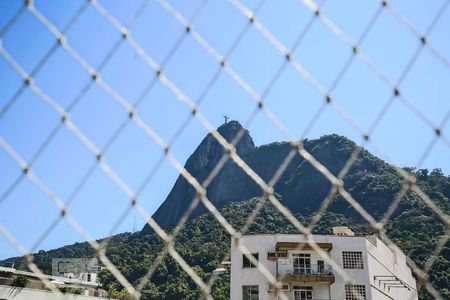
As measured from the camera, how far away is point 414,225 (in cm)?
2155

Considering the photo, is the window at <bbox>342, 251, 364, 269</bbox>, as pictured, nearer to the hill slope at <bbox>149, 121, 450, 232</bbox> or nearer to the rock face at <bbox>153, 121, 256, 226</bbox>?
the hill slope at <bbox>149, 121, 450, 232</bbox>

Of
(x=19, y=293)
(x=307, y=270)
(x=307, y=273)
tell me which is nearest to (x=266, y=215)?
(x=307, y=270)

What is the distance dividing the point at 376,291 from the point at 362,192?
28.9 m

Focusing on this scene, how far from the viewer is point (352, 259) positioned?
47.9 ft

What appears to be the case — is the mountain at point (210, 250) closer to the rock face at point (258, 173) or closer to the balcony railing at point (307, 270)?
the balcony railing at point (307, 270)

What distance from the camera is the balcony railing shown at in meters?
14.0

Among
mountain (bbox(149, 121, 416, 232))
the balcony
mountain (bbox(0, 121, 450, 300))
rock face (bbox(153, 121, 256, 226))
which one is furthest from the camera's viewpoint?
rock face (bbox(153, 121, 256, 226))

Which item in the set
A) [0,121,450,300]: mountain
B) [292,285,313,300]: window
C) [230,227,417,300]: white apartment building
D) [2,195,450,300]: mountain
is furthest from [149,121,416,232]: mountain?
[292,285,313,300]: window

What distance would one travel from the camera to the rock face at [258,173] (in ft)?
187

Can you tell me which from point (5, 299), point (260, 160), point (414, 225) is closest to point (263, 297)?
point (5, 299)

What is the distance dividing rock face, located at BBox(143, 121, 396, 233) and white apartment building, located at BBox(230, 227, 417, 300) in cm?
3785

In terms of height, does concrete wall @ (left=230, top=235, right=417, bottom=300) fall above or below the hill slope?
below

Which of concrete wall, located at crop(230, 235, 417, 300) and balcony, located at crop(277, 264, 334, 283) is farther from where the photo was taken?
concrete wall, located at crop(230, 235, 417, 300)

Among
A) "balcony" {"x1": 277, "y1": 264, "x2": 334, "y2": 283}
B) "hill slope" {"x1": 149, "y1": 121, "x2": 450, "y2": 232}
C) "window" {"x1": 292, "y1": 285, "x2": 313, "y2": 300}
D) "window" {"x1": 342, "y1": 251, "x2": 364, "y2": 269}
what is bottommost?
"window" {"x1": 292, "y1": 285, "x2": 313, "y2": 300}
